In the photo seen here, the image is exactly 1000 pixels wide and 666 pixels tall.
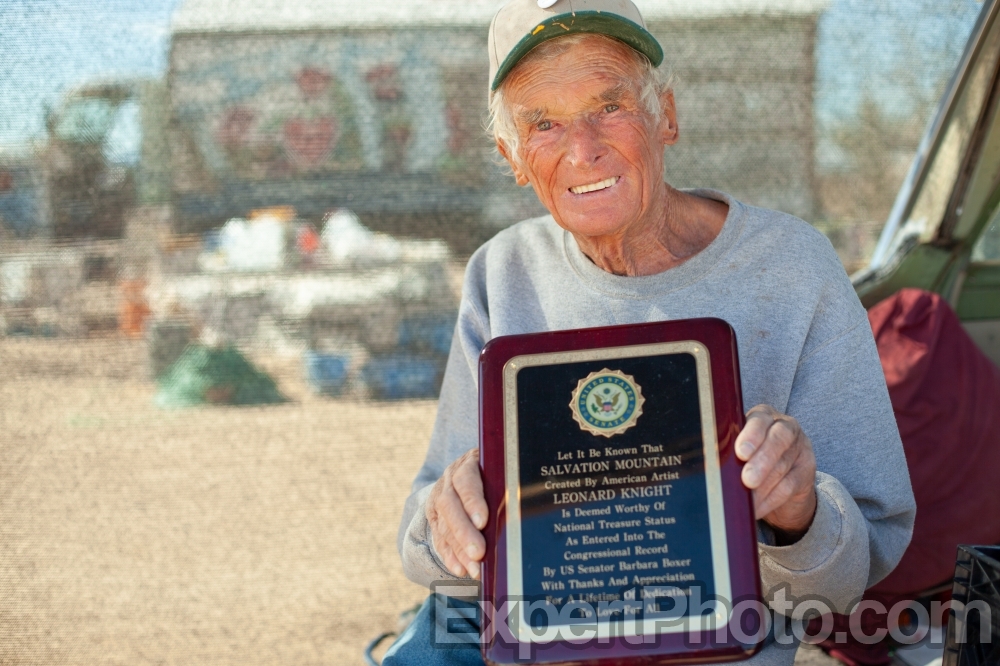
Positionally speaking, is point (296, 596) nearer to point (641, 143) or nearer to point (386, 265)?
point (386, 265)

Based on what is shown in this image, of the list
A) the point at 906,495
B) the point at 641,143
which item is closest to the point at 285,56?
the point at 641,143

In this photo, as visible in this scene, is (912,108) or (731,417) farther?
(912,108)

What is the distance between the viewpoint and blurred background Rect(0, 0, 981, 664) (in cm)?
247

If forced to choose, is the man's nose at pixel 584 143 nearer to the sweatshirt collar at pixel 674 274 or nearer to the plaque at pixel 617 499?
the sweatshirt collar at pixel 674 274

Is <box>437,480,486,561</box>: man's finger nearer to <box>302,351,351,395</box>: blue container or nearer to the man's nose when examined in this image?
the man's nose

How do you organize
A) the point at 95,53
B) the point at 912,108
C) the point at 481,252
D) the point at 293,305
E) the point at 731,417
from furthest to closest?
the point at 912,108 → the point at 293,305 → the point at 95,53 → the point at 481,252 → the point at 731,417

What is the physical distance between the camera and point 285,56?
2496 millimetres

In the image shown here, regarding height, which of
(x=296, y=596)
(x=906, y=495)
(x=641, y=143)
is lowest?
(x=296, y=596)

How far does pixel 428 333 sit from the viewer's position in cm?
269

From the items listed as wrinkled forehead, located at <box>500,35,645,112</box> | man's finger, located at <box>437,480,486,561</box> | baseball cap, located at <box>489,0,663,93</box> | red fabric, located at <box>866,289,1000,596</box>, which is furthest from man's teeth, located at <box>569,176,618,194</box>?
red fabric, located at <box>866,289,1000,596</box>

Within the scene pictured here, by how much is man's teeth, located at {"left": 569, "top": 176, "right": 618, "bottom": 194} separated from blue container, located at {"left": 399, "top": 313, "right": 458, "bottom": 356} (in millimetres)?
969

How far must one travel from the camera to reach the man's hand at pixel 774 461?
1283 millimetres

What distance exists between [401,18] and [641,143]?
1098mm

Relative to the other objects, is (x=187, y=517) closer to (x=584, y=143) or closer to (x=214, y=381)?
(x=214, y=381)
